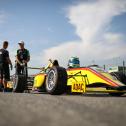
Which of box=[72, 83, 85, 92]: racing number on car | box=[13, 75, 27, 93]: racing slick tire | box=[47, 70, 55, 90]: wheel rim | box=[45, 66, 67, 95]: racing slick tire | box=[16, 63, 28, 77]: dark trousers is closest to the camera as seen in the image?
box=[45, 66, 67, 95]: racing slick tire

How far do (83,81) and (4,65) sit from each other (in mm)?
3694

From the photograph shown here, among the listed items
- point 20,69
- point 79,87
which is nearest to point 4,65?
point 20,69

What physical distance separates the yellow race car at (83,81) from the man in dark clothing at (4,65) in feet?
8.50

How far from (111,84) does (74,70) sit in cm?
136

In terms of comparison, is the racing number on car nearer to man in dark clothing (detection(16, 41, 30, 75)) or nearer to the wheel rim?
the wheel rim

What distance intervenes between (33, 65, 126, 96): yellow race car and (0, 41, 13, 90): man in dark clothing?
8.50ft

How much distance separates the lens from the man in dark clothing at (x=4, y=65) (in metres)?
9.44

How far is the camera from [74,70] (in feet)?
25.2

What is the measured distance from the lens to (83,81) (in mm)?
6730

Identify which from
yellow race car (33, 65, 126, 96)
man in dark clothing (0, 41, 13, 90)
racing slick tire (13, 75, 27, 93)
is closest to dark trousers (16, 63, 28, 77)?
man in dark clothing (0, 41, 13, 90)

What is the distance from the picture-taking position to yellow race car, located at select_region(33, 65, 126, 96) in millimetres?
6584

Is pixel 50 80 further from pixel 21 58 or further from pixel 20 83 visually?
pixel 21 58

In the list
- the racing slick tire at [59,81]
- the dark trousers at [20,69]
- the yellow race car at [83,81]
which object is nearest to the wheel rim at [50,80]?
the yellow race car at [83,81]

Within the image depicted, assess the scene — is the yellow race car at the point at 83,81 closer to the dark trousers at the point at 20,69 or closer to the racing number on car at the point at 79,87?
the racing number on car at the point at 79,87
